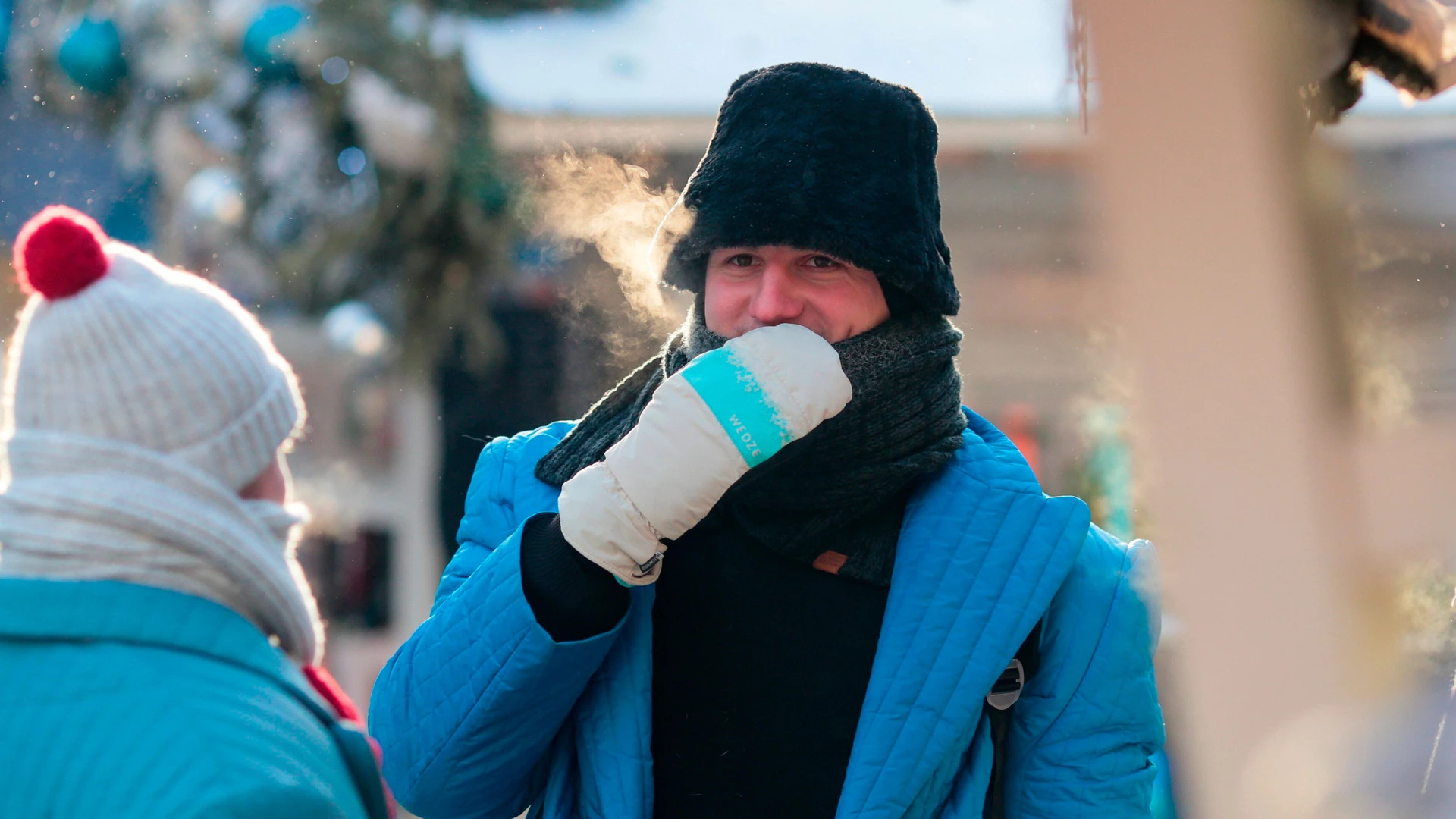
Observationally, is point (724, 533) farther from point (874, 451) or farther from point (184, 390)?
point (184, 390)

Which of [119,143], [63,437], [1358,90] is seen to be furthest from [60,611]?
[119,143]

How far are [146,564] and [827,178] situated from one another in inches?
34.6

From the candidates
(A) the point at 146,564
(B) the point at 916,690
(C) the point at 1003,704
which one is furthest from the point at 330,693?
(C) the point at 1003,704

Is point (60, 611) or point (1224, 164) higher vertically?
point (1224, 164)

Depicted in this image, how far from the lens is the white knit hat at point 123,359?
937 mm

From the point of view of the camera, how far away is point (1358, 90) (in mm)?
749

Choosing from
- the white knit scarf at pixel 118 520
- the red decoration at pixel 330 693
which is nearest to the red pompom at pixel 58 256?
the white knit scarf at pixel 118 520

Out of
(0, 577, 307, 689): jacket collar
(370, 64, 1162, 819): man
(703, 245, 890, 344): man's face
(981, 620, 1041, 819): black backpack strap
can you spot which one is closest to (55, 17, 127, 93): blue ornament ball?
(370, 64, 1162, 819): man

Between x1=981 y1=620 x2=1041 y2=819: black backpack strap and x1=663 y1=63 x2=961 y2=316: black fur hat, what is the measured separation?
449 millimetres

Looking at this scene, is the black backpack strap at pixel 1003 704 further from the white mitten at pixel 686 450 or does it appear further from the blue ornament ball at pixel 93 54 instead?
the blue ornament ball at pixel 93 54

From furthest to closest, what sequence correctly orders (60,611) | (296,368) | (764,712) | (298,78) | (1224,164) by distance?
(296,368) < (298,78) < (764,712) < (60,611) < (1224,164)

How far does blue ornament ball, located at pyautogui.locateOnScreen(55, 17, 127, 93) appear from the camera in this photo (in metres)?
3.44

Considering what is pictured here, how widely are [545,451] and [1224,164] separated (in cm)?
108

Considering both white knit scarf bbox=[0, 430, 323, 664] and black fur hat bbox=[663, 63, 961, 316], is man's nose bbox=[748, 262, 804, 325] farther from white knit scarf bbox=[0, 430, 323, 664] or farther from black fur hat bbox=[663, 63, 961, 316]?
white knit scarf bbox=[0, 430, 323, 664]
